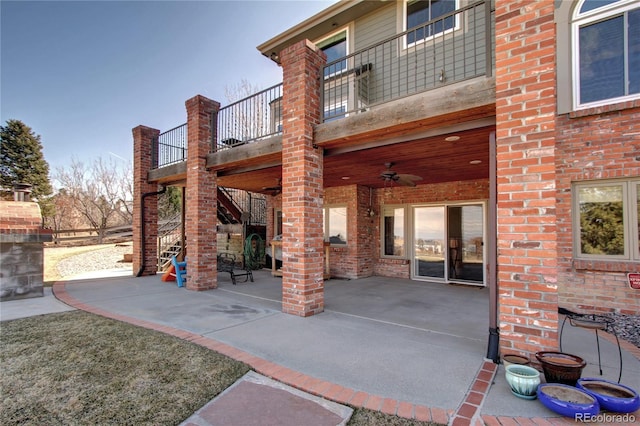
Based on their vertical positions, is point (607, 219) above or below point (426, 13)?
below

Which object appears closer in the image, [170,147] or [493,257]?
[493,257]

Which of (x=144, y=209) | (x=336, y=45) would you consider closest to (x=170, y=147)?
(x=144, y=209)

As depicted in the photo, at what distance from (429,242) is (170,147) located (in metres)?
7.62

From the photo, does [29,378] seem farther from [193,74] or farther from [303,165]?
[193,74]

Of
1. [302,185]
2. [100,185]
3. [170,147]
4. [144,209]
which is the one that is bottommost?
[144,209]

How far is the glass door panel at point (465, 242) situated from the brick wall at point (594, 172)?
273 centimetres

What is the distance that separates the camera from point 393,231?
8.98 meters

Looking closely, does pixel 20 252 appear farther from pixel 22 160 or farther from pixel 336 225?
pixel 22 160

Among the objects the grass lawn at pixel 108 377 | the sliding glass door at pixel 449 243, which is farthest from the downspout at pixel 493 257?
the sliding glass door at pixel 449 243

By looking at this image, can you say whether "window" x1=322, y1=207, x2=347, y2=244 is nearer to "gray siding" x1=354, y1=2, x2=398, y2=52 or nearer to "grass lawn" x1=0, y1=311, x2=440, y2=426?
"gray siding" x1=354, y1=2, x2=398, y2=52

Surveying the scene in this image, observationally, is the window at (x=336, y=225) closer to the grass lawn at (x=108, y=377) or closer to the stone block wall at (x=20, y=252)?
the grass lawn at (x=108, y=377)

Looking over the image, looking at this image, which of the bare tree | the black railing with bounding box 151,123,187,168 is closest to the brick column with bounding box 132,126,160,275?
the black railing with bounding box 151,123,187,168

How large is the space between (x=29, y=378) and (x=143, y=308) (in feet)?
7.95

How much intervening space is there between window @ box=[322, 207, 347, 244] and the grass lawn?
591cm
